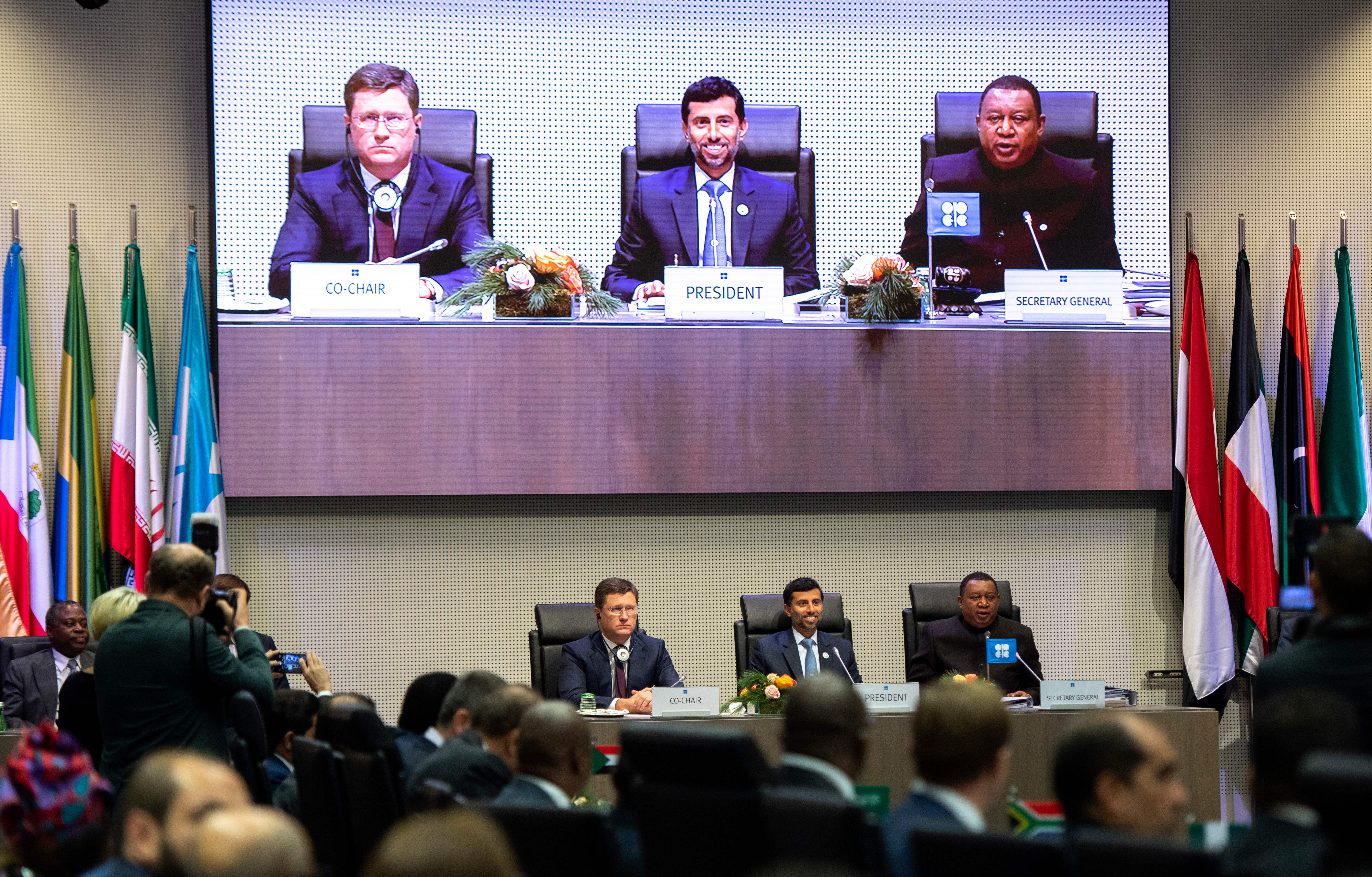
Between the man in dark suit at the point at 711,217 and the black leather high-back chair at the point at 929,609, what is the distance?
1672 mm

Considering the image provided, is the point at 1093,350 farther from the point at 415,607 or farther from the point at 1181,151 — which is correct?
the point at 415,607

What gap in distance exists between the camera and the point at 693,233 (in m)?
6.99

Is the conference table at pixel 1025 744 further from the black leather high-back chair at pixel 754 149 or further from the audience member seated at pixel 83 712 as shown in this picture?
the black leather high-back chair at pixel 754 149

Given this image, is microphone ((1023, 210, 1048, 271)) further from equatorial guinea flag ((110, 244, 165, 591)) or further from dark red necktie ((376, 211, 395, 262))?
equatorial guinea flag ((110, 244, 165, 591))

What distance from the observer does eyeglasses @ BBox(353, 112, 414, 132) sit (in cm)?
687

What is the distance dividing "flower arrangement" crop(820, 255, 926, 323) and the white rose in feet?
4.92

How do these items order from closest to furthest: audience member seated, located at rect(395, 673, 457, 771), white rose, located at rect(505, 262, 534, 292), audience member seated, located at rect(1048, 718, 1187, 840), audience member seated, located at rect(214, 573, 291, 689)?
audience member seated, located at rect(1048, 718, 1187, 840) → audience member seated, located at rect(395, 673, 457, 771) → audience member seated, located at rect(214, 573, 291, 689) → white rose, located at rect(505, 262, 534, 292)

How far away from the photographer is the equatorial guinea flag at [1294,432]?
23.3ft

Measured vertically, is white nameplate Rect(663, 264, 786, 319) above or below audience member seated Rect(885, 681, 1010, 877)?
above

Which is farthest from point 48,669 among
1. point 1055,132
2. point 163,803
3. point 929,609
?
point 1055,132

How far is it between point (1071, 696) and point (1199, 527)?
2.00 meters

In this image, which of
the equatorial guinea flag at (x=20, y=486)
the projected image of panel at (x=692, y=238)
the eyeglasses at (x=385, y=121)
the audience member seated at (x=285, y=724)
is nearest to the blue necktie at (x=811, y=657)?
the projected image of panel at (x=692, y=238)

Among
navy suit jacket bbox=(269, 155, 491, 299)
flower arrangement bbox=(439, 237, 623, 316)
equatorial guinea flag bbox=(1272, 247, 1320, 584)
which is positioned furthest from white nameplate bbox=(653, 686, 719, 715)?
equatorial guinea flag bbox=(1272, 247, 1320, 584)

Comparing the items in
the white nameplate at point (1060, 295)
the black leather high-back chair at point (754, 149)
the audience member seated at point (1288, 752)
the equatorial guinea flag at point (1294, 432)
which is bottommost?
the audience member seated at point (1288, 752)
